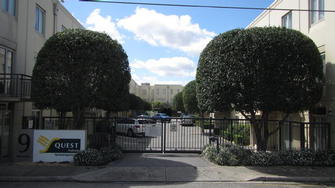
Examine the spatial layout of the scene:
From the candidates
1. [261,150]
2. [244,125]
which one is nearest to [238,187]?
[261,150]

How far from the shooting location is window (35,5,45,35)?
1658 cm

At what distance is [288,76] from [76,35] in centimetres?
850

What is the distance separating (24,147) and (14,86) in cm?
275

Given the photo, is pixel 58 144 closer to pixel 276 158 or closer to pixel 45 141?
pixel 45 141

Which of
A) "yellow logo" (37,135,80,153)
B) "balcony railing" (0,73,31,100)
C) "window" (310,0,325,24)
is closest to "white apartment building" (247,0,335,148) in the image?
"window" (310,0,325,24)

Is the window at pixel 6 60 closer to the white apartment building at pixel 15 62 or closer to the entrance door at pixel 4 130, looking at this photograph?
the white apartment building at pixel 15 62

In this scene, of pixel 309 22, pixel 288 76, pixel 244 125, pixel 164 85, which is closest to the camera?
pixel 288 76

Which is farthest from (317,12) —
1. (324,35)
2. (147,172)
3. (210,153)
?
(147,172)

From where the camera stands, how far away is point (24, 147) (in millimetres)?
12984

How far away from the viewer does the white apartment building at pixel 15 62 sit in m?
12.8

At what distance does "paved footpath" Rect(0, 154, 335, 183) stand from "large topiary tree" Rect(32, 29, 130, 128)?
8.20 feet

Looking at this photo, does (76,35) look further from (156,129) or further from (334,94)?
(334,94)

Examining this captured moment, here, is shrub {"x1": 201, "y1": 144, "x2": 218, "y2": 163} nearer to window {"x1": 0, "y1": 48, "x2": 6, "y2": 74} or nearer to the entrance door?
the entrance door

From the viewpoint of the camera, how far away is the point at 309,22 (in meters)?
13.8
